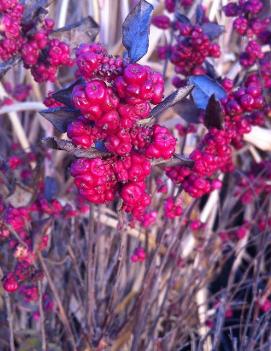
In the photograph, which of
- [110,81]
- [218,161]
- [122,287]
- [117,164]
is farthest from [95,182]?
[122,287]

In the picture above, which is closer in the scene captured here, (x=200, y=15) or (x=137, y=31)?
(x=137, y=31)

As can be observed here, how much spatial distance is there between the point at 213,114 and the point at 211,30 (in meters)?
0.34

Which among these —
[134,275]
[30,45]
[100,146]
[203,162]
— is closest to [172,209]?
[203,162]

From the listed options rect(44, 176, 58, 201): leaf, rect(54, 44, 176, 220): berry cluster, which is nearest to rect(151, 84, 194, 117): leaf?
rect(54, 44, 176, 220): berry cluster

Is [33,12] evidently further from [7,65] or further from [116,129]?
[116,129]

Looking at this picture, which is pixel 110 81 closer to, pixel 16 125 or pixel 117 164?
pixel 117 164

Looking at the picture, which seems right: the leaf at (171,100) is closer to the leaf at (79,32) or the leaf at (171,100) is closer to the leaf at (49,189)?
the leaf at (79,32)

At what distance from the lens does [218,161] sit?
0.98 m

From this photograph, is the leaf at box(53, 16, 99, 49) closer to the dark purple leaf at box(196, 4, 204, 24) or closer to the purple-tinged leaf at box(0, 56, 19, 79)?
the purple-tinged leaf at box(0, 56, 19, 79)

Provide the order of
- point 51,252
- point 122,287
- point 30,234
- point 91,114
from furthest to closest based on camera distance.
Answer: point 122,287, point 51,252, point 30,234, point 91,114

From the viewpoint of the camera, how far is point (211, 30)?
3.87ft

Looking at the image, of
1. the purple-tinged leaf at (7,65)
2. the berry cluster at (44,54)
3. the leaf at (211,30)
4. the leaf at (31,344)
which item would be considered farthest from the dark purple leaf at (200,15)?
the leaf at (31,344)

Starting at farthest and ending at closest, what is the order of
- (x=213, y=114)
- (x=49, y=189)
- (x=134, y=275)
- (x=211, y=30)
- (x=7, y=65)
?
(x=134, y=275) → (x=49, y=189) → (x=211, y=30) → (x=7, y=65) → (x=213, y=114)

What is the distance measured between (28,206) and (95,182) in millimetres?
529
